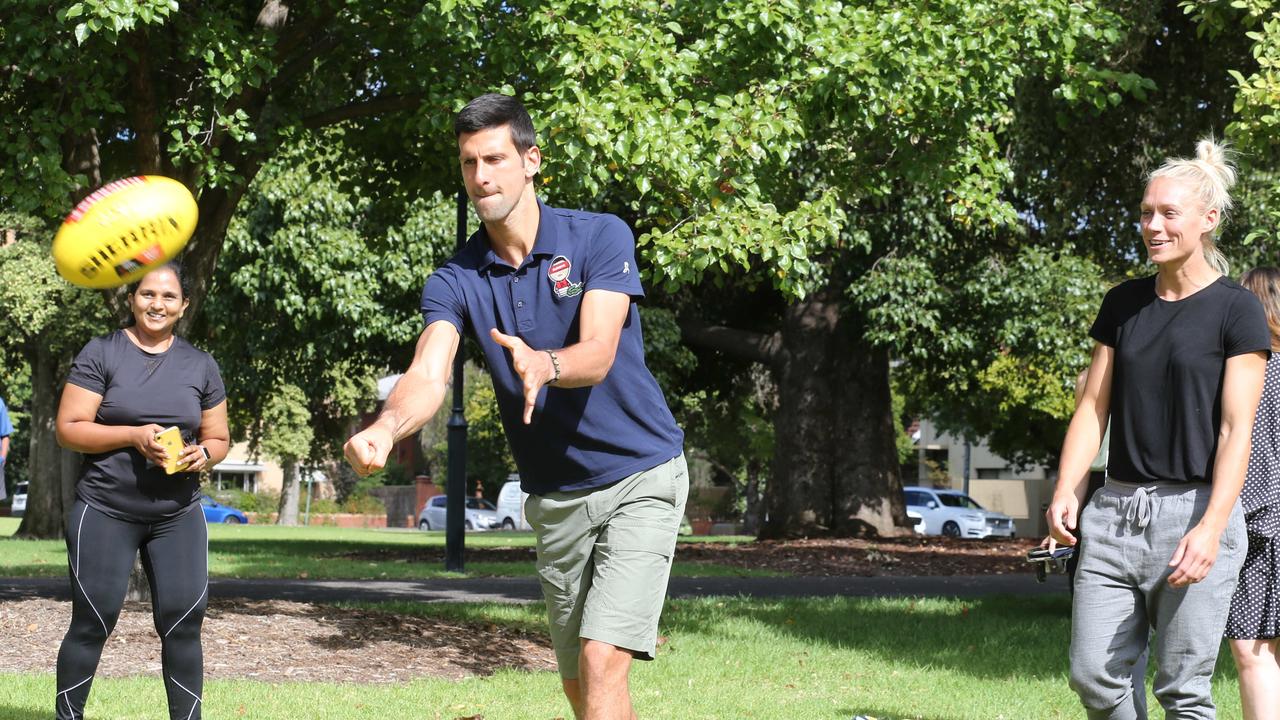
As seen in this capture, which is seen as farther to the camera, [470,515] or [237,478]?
[237,478]

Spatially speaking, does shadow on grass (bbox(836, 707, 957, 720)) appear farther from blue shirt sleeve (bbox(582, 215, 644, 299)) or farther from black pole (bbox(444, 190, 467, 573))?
black pole (bbox(444, 190, 467, 573))

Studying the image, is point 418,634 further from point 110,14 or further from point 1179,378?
point 1179,378

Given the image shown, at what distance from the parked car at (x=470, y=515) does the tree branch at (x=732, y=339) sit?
2831 cm

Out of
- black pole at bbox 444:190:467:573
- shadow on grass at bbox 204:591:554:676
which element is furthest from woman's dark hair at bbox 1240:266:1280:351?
black pole at bbox 444:190:467:573

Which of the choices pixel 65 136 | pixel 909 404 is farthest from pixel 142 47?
pixel 909 404

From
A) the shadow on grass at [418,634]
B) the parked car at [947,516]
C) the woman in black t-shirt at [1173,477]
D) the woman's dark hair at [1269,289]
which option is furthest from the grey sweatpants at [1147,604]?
the parked car at [947,516]

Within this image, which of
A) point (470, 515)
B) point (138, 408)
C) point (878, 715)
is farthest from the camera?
point (470, 515)

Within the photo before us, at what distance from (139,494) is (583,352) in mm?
2588

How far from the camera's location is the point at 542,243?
4027 mm

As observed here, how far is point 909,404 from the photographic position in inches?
1767

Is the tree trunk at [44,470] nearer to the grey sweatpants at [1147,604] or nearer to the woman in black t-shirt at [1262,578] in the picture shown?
the woman in black t-shirt at [1262,578]

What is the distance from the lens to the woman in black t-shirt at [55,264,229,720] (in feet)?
17.5

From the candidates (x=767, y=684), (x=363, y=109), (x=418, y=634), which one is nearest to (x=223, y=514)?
(x=363, y=109)

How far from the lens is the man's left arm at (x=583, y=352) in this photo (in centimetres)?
329
